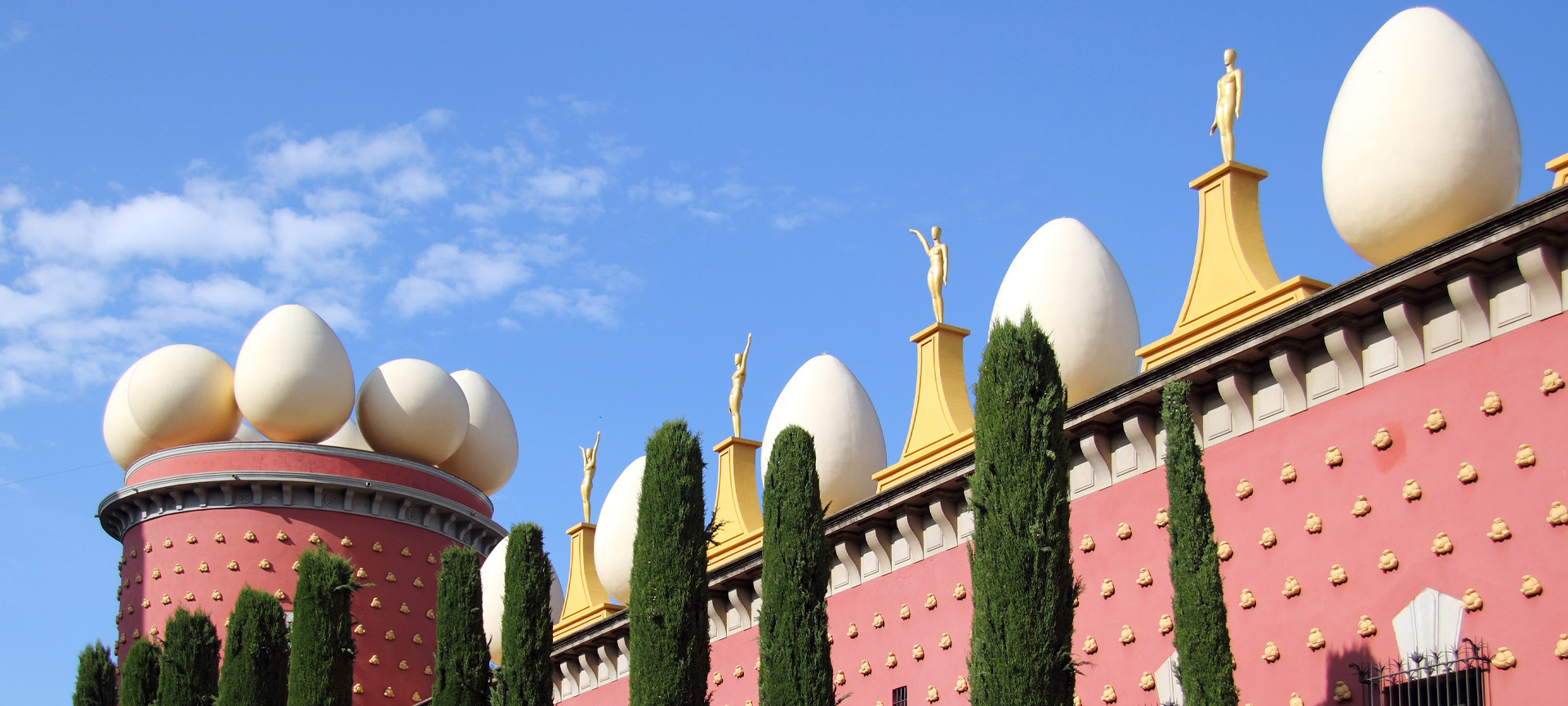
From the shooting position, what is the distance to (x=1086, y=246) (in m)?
17.7

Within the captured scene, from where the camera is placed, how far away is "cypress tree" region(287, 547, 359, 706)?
19922 mm

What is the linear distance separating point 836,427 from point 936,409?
1989mm

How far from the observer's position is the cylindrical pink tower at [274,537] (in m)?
28.8

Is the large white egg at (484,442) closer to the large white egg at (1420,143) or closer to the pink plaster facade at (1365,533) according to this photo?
the pink plaster facade at (1365,533)

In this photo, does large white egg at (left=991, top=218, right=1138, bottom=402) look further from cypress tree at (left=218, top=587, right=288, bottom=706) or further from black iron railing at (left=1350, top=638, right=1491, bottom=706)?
cypress tree at (left=218, top=587, right=288, bottom=706)

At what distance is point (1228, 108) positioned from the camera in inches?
648

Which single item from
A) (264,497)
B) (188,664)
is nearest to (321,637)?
(188,664)

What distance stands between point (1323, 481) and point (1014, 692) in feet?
10.8

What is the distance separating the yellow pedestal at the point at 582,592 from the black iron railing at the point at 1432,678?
1325 centimetres

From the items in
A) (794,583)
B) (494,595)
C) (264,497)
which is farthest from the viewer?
(264,497)

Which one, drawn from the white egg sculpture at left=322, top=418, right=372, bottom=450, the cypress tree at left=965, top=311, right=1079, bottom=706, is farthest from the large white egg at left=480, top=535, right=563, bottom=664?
the cypress tree at left=965, top=311, right=1079, bottom=706

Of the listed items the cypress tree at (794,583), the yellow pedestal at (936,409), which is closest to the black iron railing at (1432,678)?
the cypress tree at (794,583)

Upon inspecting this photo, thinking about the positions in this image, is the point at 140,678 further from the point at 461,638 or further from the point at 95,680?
the point at 461,638

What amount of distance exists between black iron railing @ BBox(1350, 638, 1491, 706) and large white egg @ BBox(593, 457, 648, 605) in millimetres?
12168
